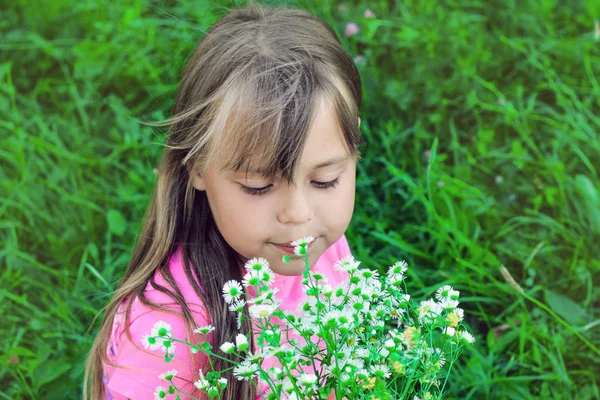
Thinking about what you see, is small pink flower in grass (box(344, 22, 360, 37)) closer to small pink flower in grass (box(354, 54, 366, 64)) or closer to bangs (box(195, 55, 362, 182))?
small pink flower in grass (box(354, 54, 366, 64))

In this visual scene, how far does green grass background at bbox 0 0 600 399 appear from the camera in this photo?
2119 millimetres

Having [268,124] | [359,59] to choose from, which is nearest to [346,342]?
[268,124]

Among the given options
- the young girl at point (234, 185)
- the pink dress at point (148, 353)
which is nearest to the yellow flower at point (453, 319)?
the young girl at point (234, 185)

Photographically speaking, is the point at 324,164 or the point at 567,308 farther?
the point at 567,308

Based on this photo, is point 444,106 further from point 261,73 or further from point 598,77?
point 261,73

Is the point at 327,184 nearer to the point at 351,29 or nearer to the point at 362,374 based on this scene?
the point at 362,374

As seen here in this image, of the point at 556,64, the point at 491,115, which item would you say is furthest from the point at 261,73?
the point at 556,64

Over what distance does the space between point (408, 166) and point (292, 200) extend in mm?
1046

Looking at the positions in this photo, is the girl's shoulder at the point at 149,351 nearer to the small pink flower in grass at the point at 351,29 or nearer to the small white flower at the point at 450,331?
the small white flower at the point at 450,331

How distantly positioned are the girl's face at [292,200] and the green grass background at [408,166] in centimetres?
47

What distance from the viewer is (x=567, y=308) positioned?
2.15 metres

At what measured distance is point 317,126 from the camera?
153 cm

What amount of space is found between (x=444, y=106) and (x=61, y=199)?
126 centimetres

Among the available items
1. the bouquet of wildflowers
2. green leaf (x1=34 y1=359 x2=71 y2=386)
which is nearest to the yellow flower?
the bouquet of wildflowers
